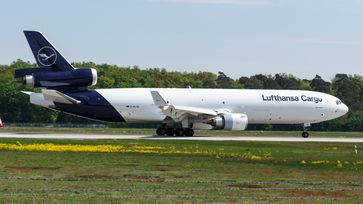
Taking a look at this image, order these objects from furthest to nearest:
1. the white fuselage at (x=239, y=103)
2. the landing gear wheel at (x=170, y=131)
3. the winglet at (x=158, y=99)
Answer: the landing gear wheel at (x=170, y=131) < the white fuselage at (x=239, y=103) < the winglet at (x=158, y=99)

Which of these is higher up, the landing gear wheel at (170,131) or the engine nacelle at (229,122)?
the engine nacelle at (229,122)

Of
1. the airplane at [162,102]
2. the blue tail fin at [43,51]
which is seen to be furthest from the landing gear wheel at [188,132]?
the blue tail fin at [43,51]

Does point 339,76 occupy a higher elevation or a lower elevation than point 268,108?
higher

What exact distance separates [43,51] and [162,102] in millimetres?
9873

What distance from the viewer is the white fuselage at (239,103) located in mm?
61781

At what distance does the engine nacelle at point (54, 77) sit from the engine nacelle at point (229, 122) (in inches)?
400

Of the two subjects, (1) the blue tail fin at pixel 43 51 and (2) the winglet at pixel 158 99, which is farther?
(2) the winglet at pixel 158 99

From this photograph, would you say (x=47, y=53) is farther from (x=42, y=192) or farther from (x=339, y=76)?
(x=339, y=76)

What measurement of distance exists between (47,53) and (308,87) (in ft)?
357

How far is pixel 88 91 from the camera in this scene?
6028 centimetres

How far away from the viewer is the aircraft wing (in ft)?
194

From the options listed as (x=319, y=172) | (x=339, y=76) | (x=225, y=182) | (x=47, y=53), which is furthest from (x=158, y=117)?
(x=339, y=76)

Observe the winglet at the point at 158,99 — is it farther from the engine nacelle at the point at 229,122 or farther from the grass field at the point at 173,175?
the grass field at the point at 173,175

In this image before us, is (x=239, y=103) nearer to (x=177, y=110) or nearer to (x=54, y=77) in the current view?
(x=177, y=110)
